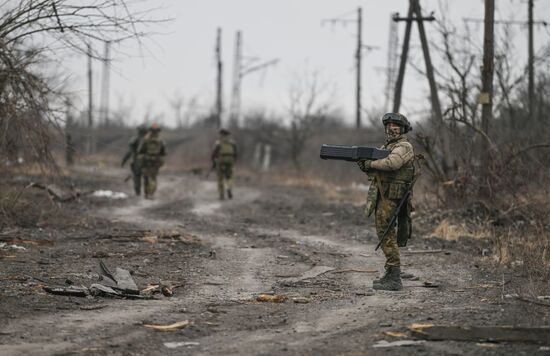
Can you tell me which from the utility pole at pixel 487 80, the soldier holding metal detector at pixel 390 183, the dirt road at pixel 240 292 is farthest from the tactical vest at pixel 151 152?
the soldier holding metal detector at pixel 390 183

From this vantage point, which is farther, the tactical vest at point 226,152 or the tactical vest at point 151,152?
the tactical vest at point 226,152

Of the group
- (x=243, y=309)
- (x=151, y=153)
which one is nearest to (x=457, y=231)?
(x=243, y=309)

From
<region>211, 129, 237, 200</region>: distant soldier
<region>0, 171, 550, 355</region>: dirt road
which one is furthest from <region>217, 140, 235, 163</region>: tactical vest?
<region>0, 171, 550, 355</region>: dirt road

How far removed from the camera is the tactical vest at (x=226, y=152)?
69.1 feet

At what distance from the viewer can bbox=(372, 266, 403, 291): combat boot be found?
331 inches

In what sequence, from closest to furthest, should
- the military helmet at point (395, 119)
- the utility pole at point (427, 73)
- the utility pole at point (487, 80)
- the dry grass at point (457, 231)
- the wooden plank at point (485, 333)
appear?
the wooden plank at point (485, 333)
the military helmet at point (395, 119)
the dry grass at point (457, 231)
the utility pole at point (487, 80)
the utility pole at point (427, 73)

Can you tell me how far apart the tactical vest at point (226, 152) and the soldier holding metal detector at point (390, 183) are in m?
12.6

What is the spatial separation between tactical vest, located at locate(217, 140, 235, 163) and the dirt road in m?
4.85

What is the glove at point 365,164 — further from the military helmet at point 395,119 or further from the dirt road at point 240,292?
the dirt road at point 240,292

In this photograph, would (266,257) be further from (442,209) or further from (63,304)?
(442,209)

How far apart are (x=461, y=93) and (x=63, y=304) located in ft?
38.6

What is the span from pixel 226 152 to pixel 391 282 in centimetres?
1302

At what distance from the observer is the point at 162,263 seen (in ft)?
33.7

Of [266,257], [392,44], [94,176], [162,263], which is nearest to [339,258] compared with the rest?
[266,257]
